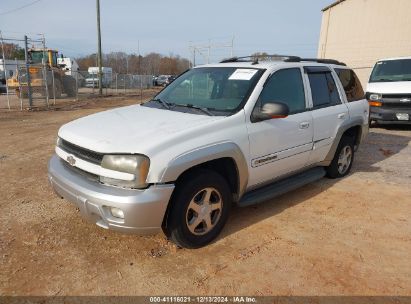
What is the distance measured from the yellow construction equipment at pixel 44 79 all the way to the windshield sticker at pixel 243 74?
535 inches

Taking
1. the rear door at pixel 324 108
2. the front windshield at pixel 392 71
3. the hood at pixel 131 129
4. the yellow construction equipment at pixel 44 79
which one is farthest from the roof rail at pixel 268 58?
the yellow construction equipment at pixel 44 79

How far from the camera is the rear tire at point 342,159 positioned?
523 centimetres

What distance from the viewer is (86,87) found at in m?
36.5

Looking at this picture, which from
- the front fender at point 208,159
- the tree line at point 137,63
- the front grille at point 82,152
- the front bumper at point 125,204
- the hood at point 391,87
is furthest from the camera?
the tree line at point 137,63

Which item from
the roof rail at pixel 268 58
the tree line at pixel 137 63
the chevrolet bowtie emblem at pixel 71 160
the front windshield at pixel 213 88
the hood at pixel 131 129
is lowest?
the chevrolet bowtie emblem at pixel 71 160

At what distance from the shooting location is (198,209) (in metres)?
3.28

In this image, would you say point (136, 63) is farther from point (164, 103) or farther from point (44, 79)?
point (164, 103)

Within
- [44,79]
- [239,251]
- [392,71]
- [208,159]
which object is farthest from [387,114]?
[44,79]

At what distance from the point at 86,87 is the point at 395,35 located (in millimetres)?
28811

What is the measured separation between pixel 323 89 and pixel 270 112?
1.64 m

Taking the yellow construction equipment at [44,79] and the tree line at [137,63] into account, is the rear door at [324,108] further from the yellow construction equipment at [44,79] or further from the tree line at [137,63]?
the tree line at [137,63]

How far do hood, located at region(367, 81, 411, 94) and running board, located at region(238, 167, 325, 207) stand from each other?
601 cm

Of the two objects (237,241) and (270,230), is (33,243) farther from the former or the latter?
(270,230)

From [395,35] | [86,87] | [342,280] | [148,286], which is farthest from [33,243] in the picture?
[86,87]
